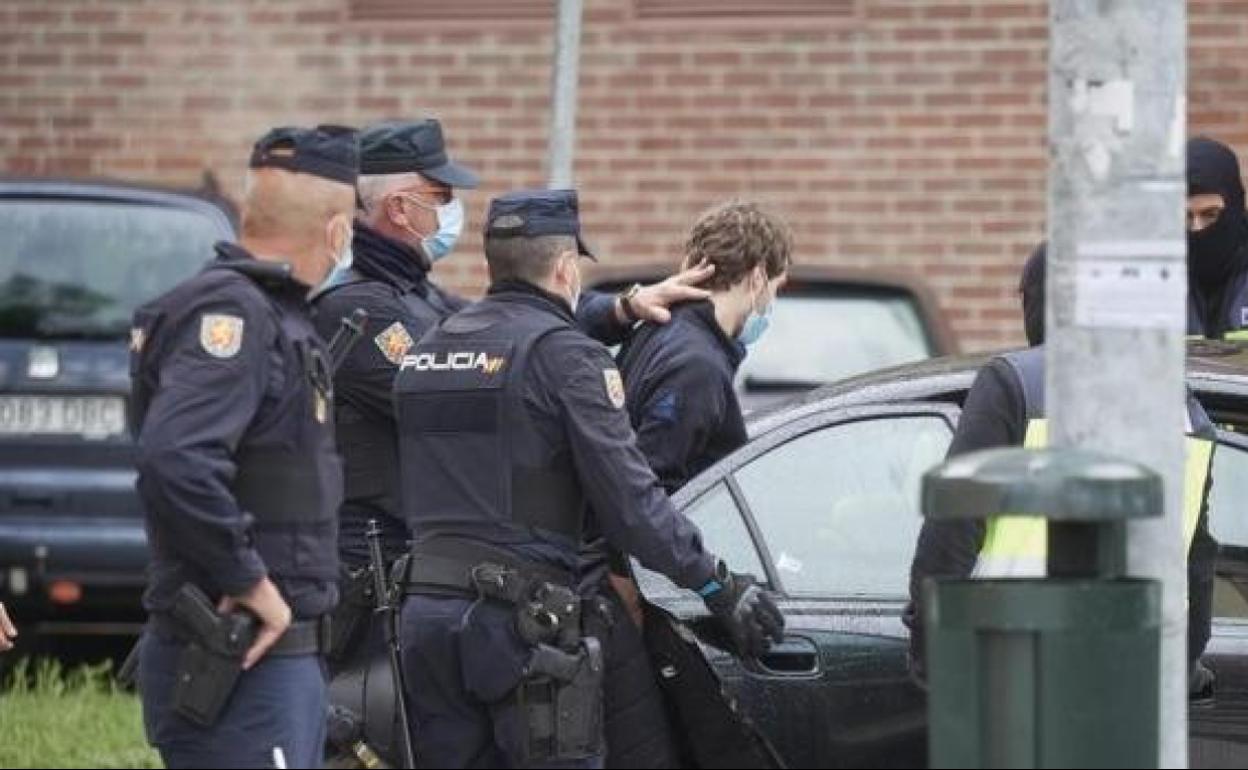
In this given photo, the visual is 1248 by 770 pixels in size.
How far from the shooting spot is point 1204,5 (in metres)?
12.7

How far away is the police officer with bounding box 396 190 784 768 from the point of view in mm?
6086

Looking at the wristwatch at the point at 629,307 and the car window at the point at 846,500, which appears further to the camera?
the wristwatch at the point at 629,307

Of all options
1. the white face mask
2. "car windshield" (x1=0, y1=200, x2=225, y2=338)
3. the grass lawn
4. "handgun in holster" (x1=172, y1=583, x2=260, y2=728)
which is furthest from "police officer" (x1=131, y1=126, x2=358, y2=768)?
"car windshield" (x1=0, y1=200, x2=225, y2=338)

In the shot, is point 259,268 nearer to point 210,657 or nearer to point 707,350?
point 210,657

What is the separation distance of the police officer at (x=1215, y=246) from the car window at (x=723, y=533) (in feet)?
7.60

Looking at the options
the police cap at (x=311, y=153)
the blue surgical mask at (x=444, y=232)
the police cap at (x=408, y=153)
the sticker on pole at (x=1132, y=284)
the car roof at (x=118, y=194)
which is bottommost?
the car roof at (x=118, y=194)

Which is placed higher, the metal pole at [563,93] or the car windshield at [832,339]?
the metal pole at [563,93]

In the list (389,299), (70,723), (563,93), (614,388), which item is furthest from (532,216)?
(70,723)

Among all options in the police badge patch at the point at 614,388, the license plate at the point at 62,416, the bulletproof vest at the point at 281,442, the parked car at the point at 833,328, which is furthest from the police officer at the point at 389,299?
the license plate at the point at 62,416

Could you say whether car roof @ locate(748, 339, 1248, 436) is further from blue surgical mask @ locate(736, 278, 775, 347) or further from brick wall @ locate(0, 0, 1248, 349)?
brick wall @ locate(0, 0, 1248, 349)

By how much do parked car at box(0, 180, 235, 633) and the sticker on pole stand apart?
570 centimetres

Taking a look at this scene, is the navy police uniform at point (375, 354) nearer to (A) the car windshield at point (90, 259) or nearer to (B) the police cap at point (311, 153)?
(B) the police cap at point (311, 153)

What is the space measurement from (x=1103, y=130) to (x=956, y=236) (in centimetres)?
783

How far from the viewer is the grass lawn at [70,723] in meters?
8.93
